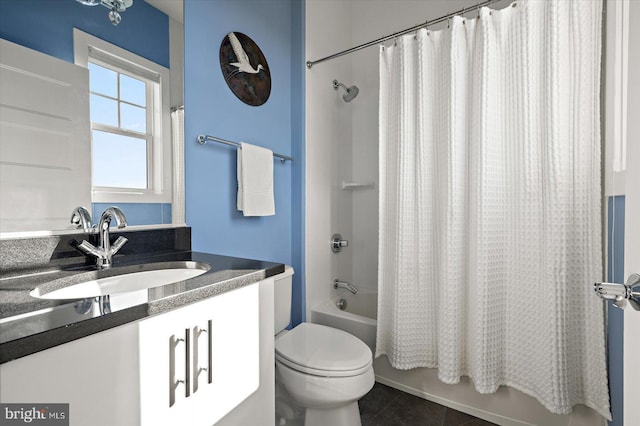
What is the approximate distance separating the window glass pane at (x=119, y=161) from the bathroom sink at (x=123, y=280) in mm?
328

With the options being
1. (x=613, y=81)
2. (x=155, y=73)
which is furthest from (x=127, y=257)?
(x=613, y=81)

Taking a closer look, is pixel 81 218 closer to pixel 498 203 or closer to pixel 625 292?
pixel 625 292

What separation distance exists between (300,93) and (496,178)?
1187mm

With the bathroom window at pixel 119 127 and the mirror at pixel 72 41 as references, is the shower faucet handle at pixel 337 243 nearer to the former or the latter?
the mirror at pixel 72 41

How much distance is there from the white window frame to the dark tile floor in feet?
4.70

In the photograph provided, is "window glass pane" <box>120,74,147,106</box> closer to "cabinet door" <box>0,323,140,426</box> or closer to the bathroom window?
the bathroom window

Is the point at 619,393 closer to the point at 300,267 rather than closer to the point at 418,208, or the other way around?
the point at 418,208

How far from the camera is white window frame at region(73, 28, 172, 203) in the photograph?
1.06m

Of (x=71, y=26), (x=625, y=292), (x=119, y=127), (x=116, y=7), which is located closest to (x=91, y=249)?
(x=119, y=127)

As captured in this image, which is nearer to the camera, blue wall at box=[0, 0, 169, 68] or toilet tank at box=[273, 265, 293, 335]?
blue wall at box=[0, 0, 169, 68]

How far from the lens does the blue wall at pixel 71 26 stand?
2.95 feet

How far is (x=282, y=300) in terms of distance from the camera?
58.6 inches

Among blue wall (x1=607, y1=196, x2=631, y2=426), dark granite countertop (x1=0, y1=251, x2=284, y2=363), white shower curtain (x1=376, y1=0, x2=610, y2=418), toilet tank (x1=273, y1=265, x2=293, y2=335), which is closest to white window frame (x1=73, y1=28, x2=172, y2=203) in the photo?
dark granite countertop (x1=0, y1=251, x2=284, y2=363)

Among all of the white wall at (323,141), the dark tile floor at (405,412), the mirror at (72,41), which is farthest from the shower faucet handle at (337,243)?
the mirror at (72,41)
